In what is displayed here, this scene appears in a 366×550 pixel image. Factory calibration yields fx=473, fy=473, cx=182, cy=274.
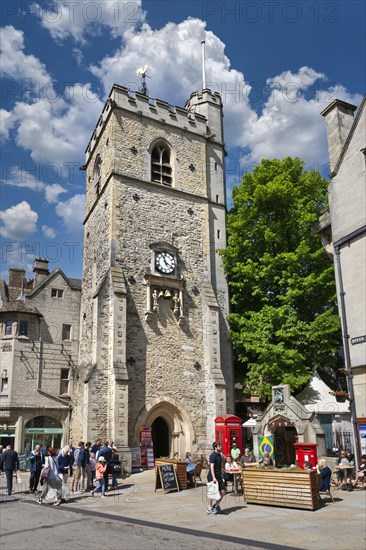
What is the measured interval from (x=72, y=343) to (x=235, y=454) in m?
13.6

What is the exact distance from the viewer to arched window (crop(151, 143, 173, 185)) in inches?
999

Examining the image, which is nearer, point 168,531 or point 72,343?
point 168,531

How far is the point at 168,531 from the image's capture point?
836 centimetres

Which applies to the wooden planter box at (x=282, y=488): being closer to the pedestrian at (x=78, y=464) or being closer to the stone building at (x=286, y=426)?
the stone building at (x=286, y=426)

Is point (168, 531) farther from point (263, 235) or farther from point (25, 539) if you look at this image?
point (263, 235)

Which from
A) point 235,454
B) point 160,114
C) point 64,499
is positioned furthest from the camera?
point 160,114

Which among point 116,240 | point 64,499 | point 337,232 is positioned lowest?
point 64,499

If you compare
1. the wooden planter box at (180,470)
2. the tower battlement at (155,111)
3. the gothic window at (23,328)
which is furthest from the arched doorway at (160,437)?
the tower battlement at (155,111)

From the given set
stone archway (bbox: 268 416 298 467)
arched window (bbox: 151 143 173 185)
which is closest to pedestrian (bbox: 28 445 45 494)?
stone archway (bbox: 268 416 298 467)

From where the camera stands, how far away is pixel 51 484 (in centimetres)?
1194

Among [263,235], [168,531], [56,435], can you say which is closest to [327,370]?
[263,235]

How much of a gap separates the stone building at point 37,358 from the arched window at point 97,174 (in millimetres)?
5406

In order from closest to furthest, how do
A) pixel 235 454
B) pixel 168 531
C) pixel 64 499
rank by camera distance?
pixel 168 531
pixel 64 499
pixel 235 454

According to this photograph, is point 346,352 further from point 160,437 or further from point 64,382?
point 64,382
